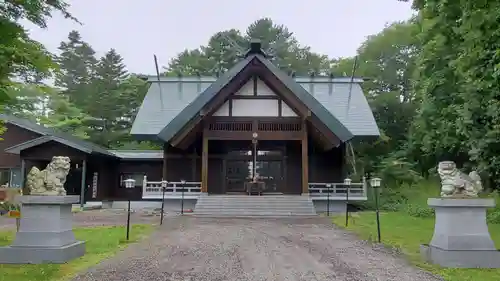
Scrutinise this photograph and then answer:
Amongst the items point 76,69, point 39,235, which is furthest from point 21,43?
point 76,69

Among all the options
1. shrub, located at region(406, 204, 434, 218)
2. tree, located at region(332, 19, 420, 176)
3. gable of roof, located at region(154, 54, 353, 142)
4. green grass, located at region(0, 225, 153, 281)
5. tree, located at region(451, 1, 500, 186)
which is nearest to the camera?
green grass, located at region(0, 225, 153, 281)

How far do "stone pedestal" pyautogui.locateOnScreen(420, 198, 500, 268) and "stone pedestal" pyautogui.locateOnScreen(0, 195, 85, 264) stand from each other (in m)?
5.81

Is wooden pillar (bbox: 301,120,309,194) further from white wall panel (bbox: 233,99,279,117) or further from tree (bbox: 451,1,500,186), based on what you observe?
tree (bbox: 451,1,500,186)

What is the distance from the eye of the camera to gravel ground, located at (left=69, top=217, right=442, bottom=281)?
584 centimetres

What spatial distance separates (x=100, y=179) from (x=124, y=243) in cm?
1374

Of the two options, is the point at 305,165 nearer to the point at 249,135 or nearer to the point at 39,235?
the point at 249,135

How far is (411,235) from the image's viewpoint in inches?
390

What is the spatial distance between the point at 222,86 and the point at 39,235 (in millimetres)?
11299

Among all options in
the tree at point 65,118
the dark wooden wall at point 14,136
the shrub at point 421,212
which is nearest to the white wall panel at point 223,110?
the shrub at point 421,212

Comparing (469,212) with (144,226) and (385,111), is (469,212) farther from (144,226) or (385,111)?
(385,111)

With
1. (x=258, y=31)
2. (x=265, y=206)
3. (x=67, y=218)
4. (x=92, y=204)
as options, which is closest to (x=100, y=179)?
(x=92, y=204)

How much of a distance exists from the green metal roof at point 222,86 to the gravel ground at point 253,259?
7050mm

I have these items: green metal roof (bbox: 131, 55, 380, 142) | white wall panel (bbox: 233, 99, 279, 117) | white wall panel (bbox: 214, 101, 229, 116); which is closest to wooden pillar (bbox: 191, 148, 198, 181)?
green metal roof (bbox: 131, 55, 380, 142)

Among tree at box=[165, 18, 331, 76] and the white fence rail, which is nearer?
the white fence rail
